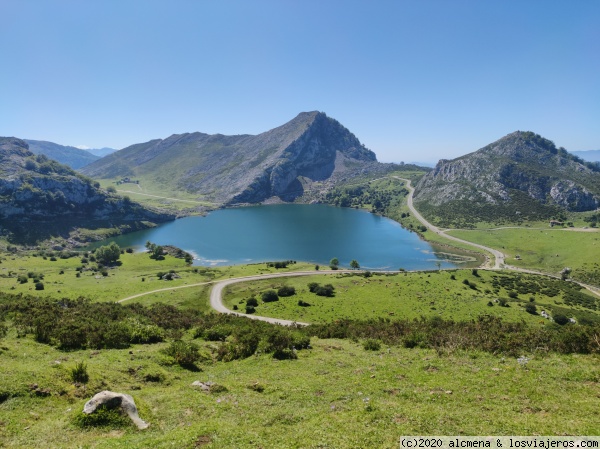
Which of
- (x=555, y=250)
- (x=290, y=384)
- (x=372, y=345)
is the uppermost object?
(x=290, y=384)


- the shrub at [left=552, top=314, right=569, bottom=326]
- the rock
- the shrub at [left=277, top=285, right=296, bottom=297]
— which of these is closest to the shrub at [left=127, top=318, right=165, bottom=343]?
the rock

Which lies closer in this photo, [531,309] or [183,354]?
[183,354]

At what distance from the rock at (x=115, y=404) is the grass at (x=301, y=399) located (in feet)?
1.73

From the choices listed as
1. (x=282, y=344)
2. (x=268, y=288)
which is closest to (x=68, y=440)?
(x=282, y=344)

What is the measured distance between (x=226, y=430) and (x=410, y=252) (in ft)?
589

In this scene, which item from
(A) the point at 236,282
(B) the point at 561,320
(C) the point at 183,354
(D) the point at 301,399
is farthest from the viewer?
(A) the point at 236,282

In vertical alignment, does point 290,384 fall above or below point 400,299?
above

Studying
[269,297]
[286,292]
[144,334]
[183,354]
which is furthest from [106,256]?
[183,354]

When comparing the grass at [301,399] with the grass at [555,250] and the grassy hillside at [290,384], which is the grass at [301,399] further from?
the grass at [555,250]

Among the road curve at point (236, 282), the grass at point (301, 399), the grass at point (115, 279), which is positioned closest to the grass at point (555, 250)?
the road curve at point (236, 282)

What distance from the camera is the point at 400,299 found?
277 ft

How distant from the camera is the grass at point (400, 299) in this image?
244ft

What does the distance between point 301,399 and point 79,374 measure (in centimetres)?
1557

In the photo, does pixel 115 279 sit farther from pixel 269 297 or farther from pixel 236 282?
pixel 269 297
